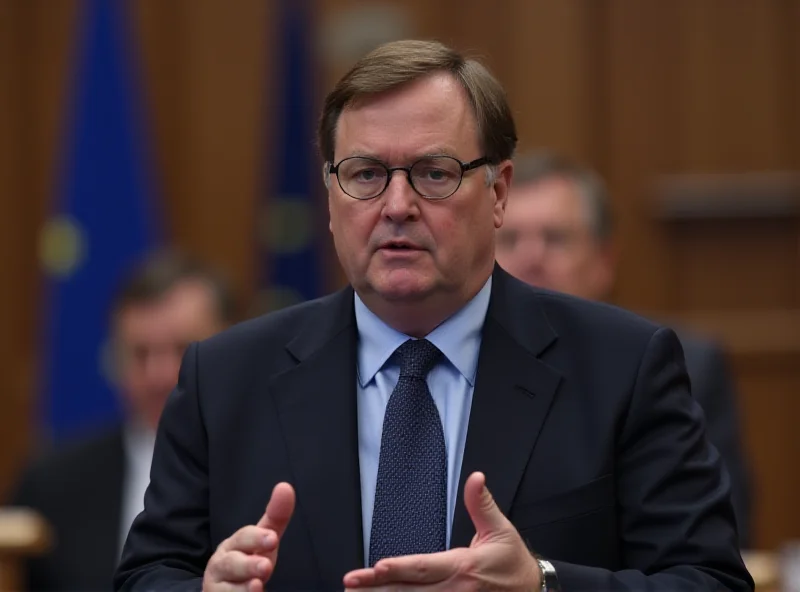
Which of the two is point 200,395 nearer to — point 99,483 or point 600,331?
point 600,331

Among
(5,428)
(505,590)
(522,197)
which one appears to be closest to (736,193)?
(522,197)

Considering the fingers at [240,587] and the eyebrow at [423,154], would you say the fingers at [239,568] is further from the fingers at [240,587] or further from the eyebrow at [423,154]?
the eyebrow at [423,154]

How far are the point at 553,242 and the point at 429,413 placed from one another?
1.99 meters

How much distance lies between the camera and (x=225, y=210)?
20.1 feet

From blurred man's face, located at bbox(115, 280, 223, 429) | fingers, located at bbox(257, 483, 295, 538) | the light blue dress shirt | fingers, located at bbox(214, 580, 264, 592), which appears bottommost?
blurred man's face, located at bbox(115, 280, 223, 429)

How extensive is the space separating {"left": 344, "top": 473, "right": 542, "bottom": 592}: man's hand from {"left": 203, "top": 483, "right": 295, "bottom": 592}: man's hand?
0.43ft

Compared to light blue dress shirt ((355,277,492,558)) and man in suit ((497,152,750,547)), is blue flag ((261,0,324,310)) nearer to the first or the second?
man in suit ((497,152,750,547))

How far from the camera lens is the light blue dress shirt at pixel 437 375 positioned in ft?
7.72

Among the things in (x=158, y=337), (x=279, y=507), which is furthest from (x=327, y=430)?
(x=158, y=337)

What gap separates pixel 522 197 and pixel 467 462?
2150mm

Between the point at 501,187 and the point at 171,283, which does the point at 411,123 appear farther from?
the point at 171,283

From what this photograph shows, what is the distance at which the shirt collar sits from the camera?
2.41 m

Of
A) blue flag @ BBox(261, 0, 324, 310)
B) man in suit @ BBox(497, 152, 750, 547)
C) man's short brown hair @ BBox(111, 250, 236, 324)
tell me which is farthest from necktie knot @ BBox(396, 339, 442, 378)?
blue flag @ BBox(261, 0, 324, 310)

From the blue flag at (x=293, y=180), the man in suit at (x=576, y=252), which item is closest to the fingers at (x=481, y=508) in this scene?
the man in suit at (x=576, y=252)
